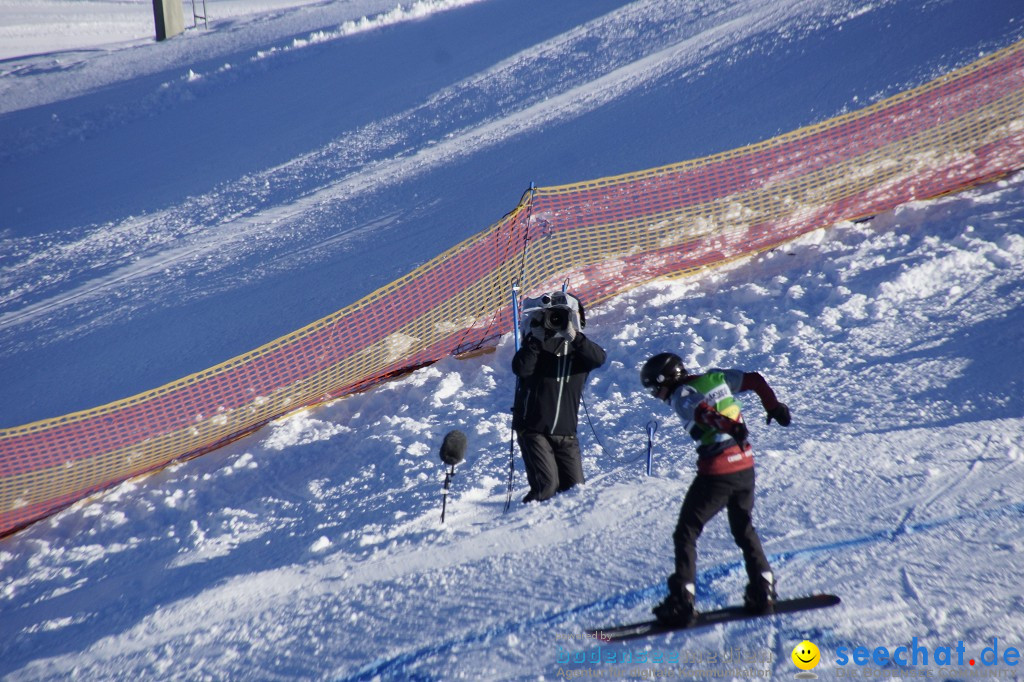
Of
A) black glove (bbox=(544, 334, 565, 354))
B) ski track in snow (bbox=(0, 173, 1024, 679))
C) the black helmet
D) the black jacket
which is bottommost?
ski track in snow (bbox=(0, 173, 1024, 679))

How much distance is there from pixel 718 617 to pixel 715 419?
3.68 ft

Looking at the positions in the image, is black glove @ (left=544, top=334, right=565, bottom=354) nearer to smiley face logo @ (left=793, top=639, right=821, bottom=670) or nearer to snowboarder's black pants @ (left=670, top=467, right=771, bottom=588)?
snowboarder's black pants @ (left=670, top=467, right=771, bottom=588)

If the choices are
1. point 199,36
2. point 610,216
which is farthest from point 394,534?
point 199,36

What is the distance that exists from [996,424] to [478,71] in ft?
42.0

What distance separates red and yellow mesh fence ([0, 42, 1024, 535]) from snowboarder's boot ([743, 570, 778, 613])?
4.24 m

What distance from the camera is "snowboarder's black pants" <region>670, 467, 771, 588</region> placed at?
384 centimetres

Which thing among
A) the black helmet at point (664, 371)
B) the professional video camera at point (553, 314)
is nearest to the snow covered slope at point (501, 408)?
the black helmet at point (664, 371)

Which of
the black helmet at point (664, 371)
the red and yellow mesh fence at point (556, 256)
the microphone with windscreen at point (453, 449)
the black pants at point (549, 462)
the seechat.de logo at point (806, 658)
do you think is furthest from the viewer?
the red and yellow mesh fence at point (556, 256)

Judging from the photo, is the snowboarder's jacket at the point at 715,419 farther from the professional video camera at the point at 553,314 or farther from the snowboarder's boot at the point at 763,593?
the professional video camera at the point at 553,314

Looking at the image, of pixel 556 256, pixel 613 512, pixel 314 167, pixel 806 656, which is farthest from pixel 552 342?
pixel 314 167

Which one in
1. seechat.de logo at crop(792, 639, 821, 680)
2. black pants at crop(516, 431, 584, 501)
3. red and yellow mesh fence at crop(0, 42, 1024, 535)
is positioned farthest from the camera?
red and yellow mesh fence at crop(0, 42, 1024, 535)

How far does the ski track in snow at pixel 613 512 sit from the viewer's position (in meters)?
4.19

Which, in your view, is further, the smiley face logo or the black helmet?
the black helmet

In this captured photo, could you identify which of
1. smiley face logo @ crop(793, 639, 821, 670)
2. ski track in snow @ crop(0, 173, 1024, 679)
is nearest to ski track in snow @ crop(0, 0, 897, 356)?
ski track in snow @ crop(0, 173, 1024, 679)
